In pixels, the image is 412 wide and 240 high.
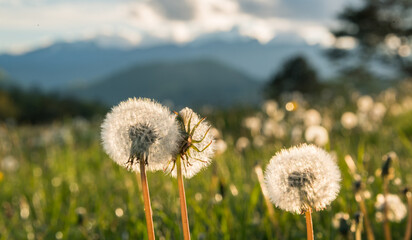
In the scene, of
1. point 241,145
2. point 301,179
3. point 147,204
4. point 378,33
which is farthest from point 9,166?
point 378,33

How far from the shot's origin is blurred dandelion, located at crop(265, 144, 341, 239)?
135cm

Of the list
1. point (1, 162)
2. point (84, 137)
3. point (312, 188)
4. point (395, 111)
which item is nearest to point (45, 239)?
point (312, 188)

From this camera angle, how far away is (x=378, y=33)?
46125 mm

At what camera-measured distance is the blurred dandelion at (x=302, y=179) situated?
53.2 inches

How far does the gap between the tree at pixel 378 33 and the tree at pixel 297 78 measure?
27.0 feet

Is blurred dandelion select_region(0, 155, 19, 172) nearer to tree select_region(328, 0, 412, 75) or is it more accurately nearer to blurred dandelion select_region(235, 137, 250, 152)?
blurred dandelion select_region(235, 137, 250, 152)

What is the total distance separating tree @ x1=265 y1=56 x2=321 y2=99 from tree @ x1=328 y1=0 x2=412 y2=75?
823 cm

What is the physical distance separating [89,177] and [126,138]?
4.90 m

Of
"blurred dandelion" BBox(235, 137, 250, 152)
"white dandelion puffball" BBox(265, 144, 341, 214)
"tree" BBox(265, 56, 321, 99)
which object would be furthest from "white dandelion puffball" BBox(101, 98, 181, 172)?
"tree" BBox(265, 56, 321, 99)

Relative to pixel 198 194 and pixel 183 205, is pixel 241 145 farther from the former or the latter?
pixel 183 205

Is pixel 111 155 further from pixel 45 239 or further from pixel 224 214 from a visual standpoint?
pixel 45 239

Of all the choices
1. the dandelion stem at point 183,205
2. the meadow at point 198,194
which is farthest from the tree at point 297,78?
the dandelion stem at point 183,205

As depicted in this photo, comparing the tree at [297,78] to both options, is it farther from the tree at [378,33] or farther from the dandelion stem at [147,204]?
the dandelion stem at [147,204]

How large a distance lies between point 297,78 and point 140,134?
185 feet
